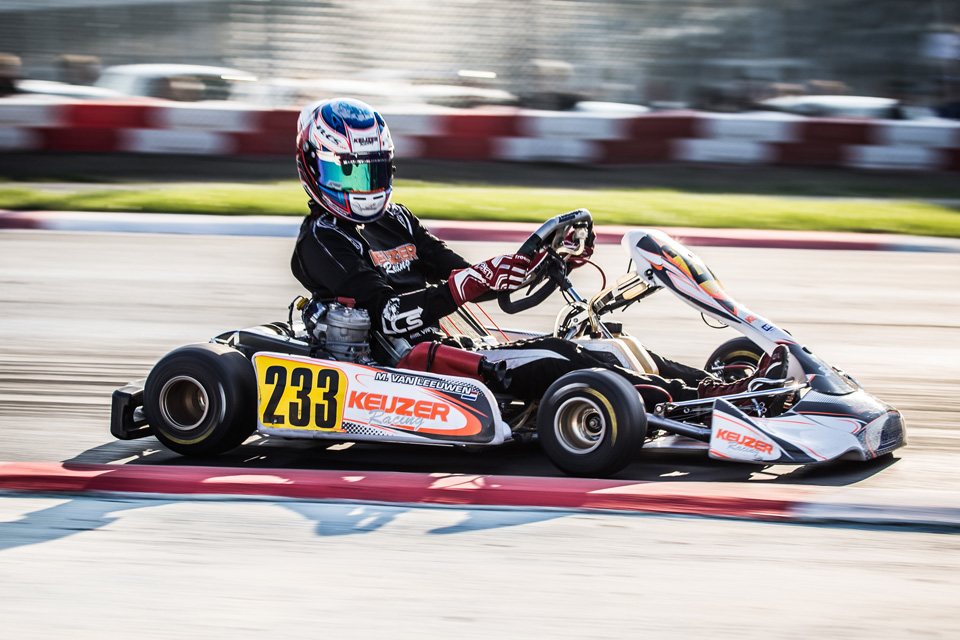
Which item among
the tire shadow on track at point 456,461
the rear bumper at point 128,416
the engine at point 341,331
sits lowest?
the tire shadow on track at point 456,461

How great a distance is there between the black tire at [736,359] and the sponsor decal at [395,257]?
125 cm

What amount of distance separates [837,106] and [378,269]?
9.61m

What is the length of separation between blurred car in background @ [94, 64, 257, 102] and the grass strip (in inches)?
79.0

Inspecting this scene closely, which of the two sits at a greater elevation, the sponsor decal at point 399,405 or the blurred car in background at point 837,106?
the blurred car in background at point 837,106

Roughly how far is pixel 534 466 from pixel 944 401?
2065mm

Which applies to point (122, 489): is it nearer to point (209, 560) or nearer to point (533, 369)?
point (209, 560)

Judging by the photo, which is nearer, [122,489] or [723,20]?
[122,489]

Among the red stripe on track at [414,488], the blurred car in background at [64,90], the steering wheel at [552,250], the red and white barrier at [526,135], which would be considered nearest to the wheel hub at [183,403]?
the red stripe on track at [414,488]

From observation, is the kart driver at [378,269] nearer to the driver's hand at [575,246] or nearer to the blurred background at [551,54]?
the driver's hand at [575,246]

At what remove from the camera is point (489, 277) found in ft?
13.2

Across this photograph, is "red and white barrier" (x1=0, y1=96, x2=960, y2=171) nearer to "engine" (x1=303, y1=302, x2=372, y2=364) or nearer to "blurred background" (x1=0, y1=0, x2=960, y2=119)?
"blurred background" (x1=0, y1=0, x2=960, y2=119)

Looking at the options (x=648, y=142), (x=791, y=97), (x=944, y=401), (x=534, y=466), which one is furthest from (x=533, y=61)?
(x=534, y=466)

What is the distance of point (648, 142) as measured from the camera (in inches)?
469

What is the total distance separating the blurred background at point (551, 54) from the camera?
12.7 metres
